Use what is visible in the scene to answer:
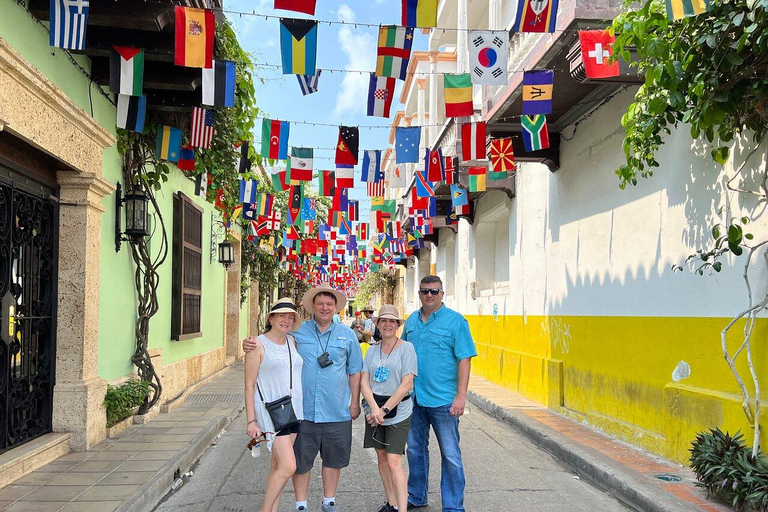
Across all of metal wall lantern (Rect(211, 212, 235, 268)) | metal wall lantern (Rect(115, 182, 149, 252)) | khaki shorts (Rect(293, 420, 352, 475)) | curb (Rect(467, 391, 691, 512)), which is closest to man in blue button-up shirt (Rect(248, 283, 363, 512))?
khaki shorts (Rect(293, 420, 352, 475))

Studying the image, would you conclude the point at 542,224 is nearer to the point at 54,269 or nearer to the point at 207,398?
the point at 207,398

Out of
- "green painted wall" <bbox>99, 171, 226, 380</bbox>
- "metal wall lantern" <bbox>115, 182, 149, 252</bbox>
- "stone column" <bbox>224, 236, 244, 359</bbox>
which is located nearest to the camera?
"green painted wall" <bbox>99, 171, 226, 380</bbox>

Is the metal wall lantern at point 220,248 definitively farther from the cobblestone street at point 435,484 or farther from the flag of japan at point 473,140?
the cobblestone street at point 435,484

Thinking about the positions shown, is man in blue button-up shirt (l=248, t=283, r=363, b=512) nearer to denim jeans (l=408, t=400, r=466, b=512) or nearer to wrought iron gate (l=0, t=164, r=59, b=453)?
denim jeans (l=408, t=400, r=466, b=512)

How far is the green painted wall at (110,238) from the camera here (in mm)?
6180

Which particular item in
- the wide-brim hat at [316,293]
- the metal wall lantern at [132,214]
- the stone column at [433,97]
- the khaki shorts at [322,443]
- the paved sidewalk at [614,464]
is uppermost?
the stone column at [433,97]

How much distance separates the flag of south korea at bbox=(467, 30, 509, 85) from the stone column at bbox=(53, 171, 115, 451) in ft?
14.9

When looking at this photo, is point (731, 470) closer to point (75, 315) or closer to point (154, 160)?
point (75, 315)

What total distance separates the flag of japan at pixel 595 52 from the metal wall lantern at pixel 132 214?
5658 millimetres

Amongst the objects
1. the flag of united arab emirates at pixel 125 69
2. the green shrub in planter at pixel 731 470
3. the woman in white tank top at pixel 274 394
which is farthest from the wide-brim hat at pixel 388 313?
the flag of united arab emirates at pixel 125 69

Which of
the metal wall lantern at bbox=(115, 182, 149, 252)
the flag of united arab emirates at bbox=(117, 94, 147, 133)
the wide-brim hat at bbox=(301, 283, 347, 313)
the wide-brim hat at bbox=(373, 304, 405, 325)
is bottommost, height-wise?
the wide-brim hat at bbox=(373, 304, 405, 325)

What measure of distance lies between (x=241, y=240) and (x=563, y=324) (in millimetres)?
13181

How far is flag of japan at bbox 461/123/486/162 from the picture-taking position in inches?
412

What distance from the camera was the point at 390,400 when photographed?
16.4 feet
